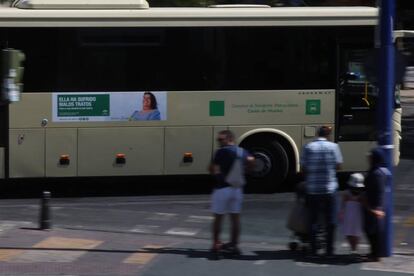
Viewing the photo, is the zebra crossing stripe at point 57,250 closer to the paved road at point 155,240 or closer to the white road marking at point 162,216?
the paved road at point 155,240

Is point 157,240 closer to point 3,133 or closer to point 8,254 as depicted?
point 8,254

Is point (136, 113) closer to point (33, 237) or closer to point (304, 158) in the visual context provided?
point (33, 237)

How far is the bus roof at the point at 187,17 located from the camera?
1315cm

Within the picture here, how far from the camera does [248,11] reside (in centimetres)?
1366

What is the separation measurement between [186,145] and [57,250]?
4.32 metres

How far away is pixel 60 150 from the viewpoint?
13312 mm

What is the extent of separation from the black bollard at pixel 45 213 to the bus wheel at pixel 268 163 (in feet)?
13.4

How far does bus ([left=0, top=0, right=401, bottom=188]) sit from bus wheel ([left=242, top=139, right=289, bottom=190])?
0.02 metres

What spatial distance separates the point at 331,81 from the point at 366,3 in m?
8.74

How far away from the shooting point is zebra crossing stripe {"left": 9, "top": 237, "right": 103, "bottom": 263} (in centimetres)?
923

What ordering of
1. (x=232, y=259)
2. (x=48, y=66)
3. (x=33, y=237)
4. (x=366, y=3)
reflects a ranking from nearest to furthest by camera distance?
(x=232, y=259) → (x=33, y=237) → (x=48, y=66) → (x=366, y=3)

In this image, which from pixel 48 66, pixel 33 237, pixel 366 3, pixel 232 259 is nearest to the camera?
pixel 232 259

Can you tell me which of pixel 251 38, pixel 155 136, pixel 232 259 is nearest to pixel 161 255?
pixel 232 259

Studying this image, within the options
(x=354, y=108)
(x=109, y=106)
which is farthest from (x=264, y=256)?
(x=354, y=108)
